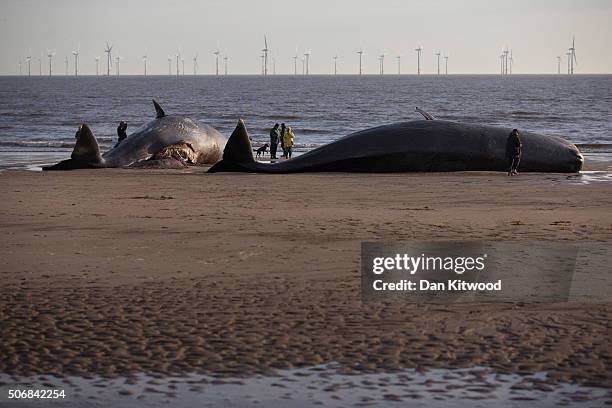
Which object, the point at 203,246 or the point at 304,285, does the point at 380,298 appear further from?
the point at 203,246

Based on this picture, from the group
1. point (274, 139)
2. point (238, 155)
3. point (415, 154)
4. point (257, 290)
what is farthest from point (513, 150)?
point (257, 290)

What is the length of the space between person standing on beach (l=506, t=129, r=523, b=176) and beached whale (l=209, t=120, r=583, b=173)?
14.0 inches

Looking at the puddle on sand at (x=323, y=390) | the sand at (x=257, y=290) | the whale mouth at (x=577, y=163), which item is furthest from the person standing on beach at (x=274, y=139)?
the puddle on sand at (x=323, y=390)

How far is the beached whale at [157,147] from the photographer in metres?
29.1

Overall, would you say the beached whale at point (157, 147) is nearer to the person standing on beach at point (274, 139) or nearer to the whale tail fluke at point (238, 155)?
the person standing on beach at point (274, 139)

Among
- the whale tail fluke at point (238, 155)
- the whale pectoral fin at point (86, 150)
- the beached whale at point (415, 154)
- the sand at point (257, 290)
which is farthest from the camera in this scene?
the whale pectoral fin at point (86, 150)

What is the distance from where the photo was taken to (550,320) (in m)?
9.99

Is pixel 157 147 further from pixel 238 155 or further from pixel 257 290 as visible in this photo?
pixel 257 290

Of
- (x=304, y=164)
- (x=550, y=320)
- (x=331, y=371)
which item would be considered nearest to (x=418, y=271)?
(x=550, y=320)

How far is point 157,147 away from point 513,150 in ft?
35.1

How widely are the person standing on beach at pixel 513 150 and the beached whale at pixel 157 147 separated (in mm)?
9747

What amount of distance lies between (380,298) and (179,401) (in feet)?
12.4

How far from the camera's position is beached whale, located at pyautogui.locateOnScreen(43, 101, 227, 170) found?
2909cm

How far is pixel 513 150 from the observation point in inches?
1040
